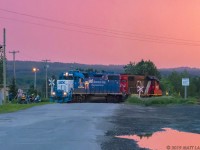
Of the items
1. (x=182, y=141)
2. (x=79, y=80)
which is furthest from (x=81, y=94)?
(x=182, y=141)

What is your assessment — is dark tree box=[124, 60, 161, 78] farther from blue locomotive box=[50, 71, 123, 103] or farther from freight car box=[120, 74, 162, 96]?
blue locomotive box=[50, 71, 123, 103]

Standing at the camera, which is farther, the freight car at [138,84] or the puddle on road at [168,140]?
the freight car at [138,84]

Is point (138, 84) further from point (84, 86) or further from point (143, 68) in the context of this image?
point (143, 68)

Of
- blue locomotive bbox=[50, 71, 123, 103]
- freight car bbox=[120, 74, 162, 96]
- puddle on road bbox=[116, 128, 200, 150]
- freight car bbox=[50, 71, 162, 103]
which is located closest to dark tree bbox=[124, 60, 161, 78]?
freight car bbox=[120, 74, 162, 96]

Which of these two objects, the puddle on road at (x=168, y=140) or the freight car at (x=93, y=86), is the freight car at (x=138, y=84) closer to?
the freight car at (x=93, y=86)

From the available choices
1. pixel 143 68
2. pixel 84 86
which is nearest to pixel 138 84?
pixel 84 86

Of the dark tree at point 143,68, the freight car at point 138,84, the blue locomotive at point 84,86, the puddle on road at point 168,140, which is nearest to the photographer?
the puddle on road at point 168,140

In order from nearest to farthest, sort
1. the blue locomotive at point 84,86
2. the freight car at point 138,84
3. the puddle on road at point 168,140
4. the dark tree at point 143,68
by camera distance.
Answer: the puddle on road at point 168,140
the blue locomotive at point 84,86
the freight car at point 138,84
the dark tree at point 143,68

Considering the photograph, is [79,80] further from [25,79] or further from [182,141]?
[25,79]

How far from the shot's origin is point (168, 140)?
16.6 metres

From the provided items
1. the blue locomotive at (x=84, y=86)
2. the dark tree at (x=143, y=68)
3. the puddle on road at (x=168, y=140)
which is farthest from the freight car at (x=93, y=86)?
the dark tree at (x=143, y=68)

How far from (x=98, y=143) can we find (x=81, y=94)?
42.3 meters

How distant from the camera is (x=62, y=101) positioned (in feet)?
184

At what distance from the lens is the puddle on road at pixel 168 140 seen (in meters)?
14.6
